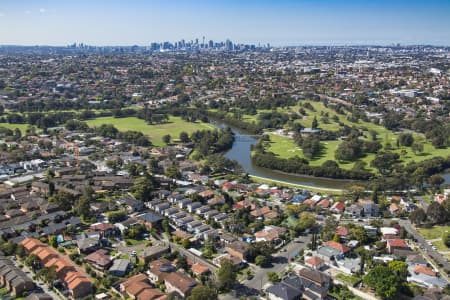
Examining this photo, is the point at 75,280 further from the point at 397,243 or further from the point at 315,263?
the point at 397,243

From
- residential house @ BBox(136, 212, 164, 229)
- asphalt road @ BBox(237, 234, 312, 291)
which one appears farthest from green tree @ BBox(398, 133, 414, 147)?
residential house @ BBox(136, 212, 164, 229)

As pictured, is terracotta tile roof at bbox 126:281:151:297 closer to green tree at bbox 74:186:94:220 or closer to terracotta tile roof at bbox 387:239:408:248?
green tree at bbox 74:186:94:220

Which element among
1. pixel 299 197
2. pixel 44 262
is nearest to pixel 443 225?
pixel 299 197

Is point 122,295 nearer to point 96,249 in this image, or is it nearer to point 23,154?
point 96,249

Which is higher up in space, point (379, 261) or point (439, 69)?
point (439, 69)

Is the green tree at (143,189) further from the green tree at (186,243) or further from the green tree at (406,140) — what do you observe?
the green tree at (406,140)

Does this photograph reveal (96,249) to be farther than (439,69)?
No
